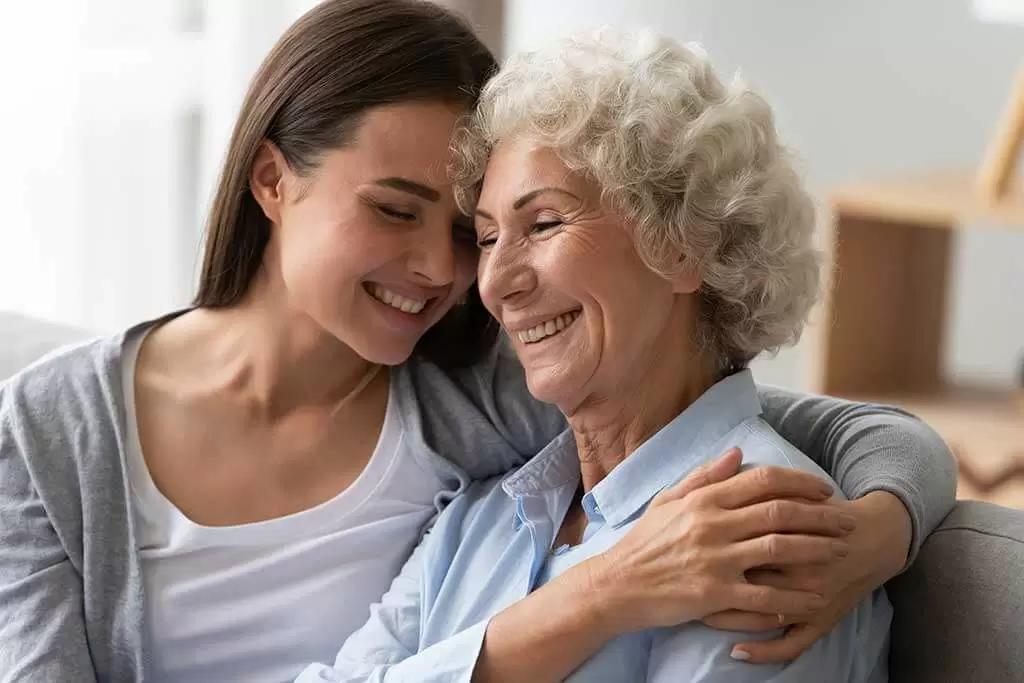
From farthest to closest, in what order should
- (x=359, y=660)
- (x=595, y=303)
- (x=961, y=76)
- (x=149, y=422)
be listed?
1. (x=961, y=76)
2. (x=149, y=422)
3. (x=359, y=660)
4. (x=595, y=303)

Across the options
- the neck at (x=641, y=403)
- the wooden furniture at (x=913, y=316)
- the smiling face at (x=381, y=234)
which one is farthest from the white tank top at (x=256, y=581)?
the wooden furniture at (x=913, y=316)

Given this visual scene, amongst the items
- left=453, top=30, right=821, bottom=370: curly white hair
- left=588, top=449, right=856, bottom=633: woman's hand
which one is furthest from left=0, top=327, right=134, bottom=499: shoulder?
left=588, top=449, right=856, bottom=633: woman's hand

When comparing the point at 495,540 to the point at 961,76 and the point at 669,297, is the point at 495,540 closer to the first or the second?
the point at 669,297

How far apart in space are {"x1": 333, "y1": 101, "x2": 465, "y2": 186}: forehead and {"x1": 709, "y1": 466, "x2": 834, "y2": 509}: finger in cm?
55

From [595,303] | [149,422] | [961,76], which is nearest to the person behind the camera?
[595,303]

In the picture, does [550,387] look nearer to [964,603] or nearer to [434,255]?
[434,255]

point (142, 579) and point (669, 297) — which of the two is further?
point (142, 579)

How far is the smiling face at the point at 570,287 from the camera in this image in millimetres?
1621

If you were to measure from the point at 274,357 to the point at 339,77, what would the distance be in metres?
0.38

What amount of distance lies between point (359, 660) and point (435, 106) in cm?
65

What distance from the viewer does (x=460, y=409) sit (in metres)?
1.96

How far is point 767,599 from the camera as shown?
1.43 metres

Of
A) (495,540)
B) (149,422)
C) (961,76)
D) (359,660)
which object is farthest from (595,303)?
(961,76)

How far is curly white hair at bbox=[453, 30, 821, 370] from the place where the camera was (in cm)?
160
